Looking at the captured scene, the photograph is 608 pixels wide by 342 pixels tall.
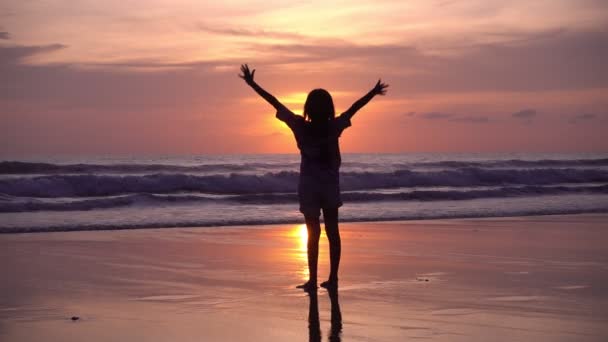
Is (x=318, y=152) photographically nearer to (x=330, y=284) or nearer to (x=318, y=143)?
(x=318, y=143)

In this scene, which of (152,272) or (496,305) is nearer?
(496,305)

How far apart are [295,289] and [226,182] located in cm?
2089

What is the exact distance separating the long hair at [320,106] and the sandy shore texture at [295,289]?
5.04 feet

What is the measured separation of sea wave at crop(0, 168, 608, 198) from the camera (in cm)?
2573

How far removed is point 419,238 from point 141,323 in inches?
282

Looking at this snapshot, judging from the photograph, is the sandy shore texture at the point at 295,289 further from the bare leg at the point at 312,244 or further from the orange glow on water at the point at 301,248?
the bare leg at the point at 312,244

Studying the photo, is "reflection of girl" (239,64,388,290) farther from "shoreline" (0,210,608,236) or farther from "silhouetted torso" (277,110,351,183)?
"shoreline" (0,210,608,236)

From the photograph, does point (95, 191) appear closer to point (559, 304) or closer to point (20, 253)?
point (20, 253)

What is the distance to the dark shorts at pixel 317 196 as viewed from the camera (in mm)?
7871

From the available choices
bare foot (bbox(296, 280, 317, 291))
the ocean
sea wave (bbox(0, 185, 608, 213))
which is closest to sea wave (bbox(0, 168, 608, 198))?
the ocean

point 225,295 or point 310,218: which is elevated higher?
point 310,218

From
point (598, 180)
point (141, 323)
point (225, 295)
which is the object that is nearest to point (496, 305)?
point (225, 295)

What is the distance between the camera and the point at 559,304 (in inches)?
272

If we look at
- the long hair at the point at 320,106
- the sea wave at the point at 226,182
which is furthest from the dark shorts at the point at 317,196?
the sea wave at the point at 226,182
